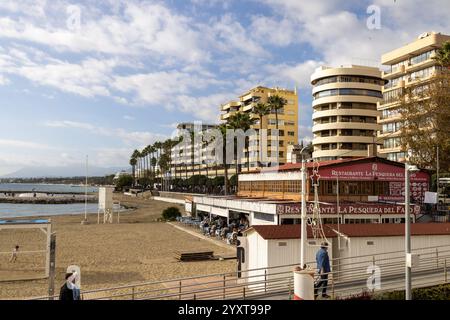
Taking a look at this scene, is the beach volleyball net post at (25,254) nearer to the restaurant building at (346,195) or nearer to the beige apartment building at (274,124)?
the restaurant building at (346,195)

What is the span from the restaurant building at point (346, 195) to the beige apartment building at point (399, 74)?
100ft

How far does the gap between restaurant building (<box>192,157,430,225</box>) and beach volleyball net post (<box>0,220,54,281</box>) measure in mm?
14710

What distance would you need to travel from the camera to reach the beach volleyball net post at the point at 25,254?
2202cm

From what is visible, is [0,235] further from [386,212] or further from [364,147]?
[364,147]

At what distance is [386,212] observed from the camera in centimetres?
3016

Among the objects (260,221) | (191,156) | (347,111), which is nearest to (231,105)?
(191,156)

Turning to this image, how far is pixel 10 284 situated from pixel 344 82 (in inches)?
2798

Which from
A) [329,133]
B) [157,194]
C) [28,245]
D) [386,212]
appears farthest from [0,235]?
[157,194]

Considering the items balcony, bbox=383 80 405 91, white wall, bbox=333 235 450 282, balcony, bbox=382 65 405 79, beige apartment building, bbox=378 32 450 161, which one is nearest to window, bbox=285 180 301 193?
white wall, bbox=333 235 450 282

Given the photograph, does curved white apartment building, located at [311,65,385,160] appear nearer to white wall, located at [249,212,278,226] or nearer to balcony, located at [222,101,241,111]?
balcony, located at [222,101,241,111]

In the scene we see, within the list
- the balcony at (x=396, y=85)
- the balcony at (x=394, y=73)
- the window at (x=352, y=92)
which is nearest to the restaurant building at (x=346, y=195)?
the balcony at (x=396, y=85)

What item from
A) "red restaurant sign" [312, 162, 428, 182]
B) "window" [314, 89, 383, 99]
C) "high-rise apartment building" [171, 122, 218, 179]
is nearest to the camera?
"red restaurant sign" [312, 162, 428, 182]

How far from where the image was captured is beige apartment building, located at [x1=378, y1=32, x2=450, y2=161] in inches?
2559

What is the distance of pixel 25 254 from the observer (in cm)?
3144
